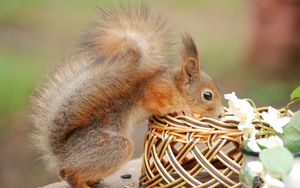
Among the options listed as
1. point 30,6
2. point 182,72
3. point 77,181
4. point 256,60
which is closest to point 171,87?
point 182,72

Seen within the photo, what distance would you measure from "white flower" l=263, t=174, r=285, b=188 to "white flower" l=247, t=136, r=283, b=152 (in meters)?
0.08

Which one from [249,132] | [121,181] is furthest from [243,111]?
[121,181]

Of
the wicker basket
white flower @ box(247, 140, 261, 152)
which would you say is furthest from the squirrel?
white flower @ box(247, 140, 261, 152)

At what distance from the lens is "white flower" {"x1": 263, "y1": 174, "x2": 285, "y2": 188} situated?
1555 millimetres

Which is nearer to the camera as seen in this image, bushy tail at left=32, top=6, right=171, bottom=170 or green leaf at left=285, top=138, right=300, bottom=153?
green leaf at left=285, top=138, right=300, bottom=153

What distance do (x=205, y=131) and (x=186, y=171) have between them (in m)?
0.11

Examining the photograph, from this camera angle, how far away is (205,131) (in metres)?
1.86

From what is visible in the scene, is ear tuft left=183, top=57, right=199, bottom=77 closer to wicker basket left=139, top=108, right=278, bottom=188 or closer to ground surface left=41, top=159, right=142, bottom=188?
wicker basket left=139, top=108, right=278, bottom=188

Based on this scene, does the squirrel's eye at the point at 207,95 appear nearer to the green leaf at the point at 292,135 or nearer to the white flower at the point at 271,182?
the green leaf at the point at 292,135

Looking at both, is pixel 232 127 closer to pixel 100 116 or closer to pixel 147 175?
pixel 147 175

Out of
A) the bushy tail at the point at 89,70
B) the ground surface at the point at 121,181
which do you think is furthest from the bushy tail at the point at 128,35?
the ground surface at the point at 121,181

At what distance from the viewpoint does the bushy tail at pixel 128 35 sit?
212 cm

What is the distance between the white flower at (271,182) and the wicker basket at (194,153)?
0.27m

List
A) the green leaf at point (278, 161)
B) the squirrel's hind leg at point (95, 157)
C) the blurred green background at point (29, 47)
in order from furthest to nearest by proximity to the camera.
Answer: the blurred green background at point (29, 47) < the squirrel's hind leg at point (95, 157) < the green leaf at point (278, 161)
